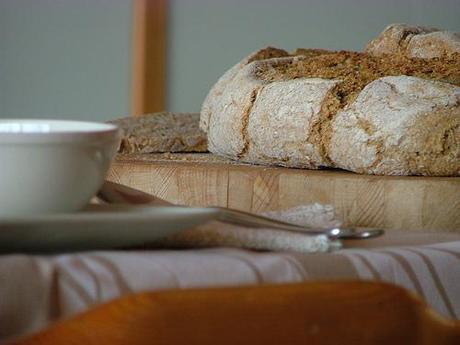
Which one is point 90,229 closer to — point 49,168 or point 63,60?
point 49,168

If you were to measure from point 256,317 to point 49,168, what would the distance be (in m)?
0.16

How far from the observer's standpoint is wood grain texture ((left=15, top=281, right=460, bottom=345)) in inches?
16.5

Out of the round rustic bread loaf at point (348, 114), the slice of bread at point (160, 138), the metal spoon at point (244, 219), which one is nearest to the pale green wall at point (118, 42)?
the slice of bread at point (160, 138)

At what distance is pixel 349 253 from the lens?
57 cm

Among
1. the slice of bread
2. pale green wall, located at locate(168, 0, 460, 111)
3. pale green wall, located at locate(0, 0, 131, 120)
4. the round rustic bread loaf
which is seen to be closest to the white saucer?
the round rustic bread loaf

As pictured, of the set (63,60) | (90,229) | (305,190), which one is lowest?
(63,60)

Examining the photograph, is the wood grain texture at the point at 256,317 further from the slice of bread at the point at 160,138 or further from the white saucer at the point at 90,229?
the slice of bread at the point at 160,138

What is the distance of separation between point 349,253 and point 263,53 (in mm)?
1072

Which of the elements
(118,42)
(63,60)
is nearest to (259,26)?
(118,42)

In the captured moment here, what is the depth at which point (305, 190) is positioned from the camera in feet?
3.75

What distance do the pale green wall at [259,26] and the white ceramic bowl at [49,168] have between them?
2.76 metres

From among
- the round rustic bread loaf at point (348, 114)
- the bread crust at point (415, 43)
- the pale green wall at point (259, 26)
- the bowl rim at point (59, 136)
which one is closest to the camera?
the bowl rim at point (59, 136)

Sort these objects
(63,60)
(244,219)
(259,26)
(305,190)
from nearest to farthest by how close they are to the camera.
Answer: (244,219) < (305,190) < (259,26) < (63,60)

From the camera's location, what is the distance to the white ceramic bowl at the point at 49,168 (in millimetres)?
523
